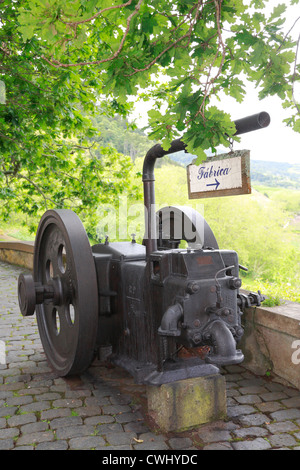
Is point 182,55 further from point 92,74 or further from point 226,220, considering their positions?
point 226,220

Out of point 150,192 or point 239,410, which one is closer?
point 239,410

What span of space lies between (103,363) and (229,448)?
1816 millimetres

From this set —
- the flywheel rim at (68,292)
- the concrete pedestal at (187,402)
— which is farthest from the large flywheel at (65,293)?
the concrete pedestal at (187,402)

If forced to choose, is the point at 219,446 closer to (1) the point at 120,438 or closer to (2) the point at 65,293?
(1) the point at 120,438

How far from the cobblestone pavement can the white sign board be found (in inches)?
62.8

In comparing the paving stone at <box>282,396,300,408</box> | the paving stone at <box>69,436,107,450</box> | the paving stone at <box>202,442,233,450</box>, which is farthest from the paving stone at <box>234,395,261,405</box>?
the paving stone at <box>69,436,107,450</box>

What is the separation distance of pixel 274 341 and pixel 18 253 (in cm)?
881

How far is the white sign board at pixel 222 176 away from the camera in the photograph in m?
2.73

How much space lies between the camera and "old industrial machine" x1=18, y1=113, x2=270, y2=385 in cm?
279

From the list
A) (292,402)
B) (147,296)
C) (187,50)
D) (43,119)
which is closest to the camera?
(187,50)

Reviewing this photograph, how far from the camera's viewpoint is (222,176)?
Result: 2.89 metres

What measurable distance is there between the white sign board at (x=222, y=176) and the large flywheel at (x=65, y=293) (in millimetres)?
1018

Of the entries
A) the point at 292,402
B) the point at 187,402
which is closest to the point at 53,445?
the point at 187,402

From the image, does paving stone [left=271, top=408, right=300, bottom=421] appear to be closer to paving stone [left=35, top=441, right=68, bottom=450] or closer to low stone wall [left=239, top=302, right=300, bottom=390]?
low stone wall [left=239, top=302, right=300, bottom=390]
